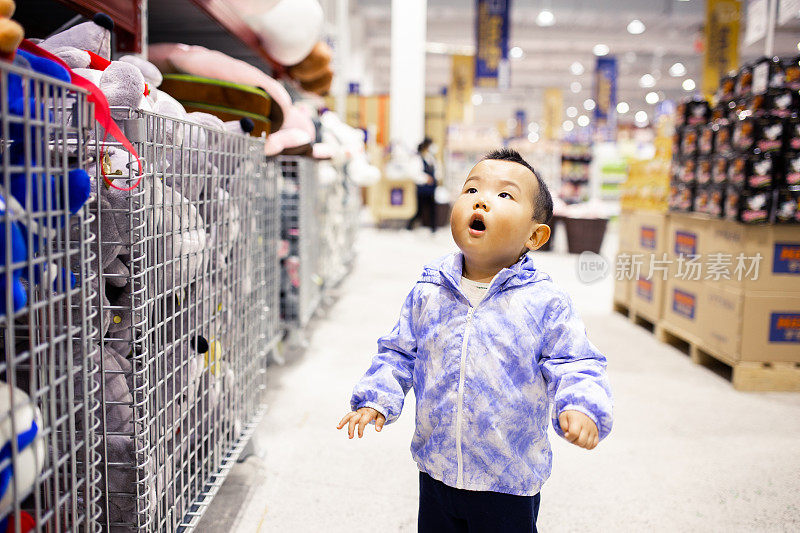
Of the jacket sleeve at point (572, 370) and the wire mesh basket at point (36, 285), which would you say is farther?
the jacket sleeve at point (572, 370)

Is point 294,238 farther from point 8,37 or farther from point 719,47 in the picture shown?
point 719,47

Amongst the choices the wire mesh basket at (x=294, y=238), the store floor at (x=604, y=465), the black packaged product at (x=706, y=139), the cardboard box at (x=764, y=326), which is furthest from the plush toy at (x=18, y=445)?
the black packaged product at (x=706, y=139)

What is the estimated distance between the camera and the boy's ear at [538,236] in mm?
1288

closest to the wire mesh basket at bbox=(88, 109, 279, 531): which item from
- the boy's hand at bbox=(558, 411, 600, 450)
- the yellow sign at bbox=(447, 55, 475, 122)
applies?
the boy's hand at bbox=(558, 411, 600, 450)

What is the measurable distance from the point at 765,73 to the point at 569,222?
497 cm

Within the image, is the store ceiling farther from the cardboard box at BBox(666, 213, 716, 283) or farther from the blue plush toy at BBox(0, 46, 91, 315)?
the blue plush toy at BBox(0, 46, 91, 315)

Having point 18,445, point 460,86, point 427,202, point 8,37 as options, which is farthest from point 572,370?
point 460,86

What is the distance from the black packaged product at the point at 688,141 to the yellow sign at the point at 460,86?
13.5m

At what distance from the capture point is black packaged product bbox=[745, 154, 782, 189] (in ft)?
10.1

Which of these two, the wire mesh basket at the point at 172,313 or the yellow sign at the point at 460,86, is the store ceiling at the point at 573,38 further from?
the wire mesh basket at the point at 172,313

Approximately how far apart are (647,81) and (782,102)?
898 inches

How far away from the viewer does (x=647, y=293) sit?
14.2 ft

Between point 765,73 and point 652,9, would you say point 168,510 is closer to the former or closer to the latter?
point 765,73

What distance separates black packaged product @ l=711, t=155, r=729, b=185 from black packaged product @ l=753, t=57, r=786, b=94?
0.37 meters
